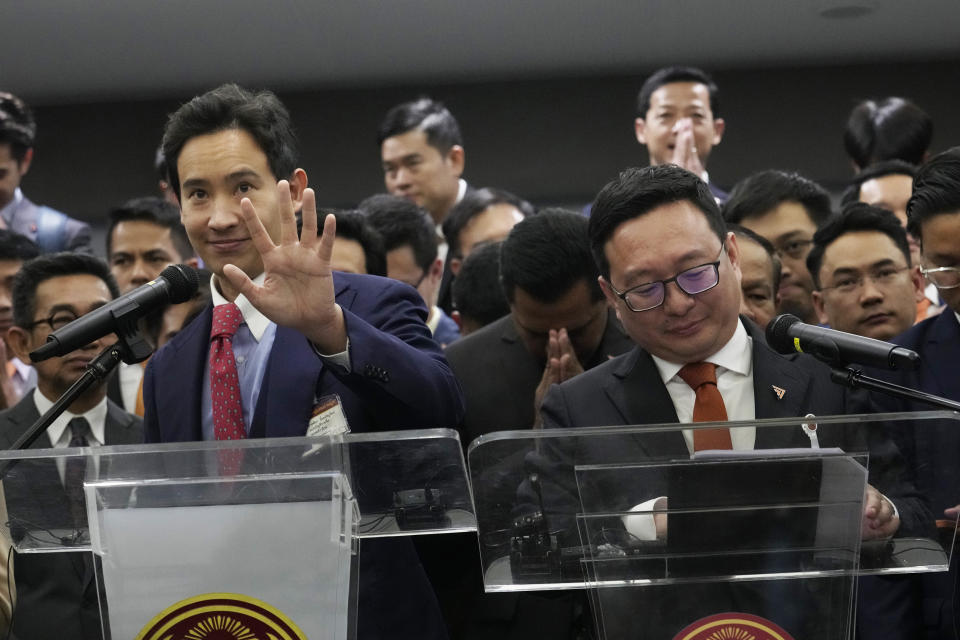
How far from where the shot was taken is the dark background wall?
8.31 metres

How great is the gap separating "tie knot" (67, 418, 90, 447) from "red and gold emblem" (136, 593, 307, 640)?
5.53 feet

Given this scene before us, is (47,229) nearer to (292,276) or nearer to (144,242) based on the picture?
(144,242)

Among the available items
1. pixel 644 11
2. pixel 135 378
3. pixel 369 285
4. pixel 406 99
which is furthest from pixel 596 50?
pixel 369 285

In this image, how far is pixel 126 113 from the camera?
8781mm

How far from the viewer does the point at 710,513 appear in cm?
167

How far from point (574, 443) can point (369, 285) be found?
2.76 feet

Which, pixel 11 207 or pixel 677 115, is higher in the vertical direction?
pixel 677 115

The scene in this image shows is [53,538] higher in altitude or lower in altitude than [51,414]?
lower

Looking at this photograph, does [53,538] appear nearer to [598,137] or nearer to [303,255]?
[303,255]

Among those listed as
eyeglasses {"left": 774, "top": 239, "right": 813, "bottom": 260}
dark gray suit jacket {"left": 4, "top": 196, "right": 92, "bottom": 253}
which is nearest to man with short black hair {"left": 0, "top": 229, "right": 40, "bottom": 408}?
dark gray suit jacket {"left": 4, "top": 196, "right": 92, "bottom": 253}

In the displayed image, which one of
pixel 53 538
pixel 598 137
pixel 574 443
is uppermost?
pixel 598 137

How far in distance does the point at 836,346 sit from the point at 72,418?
204cm

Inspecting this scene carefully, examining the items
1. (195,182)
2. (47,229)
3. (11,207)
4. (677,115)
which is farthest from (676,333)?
(11,207)

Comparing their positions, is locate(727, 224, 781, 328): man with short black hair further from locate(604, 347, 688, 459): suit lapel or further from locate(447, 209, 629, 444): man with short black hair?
locate(604, 347, 688, 459): suit lapel
